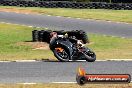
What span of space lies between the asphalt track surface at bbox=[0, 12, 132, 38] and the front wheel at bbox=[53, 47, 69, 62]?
12.0m

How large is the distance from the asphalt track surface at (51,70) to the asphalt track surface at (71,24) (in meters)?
12.5

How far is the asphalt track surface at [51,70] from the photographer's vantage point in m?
12.6

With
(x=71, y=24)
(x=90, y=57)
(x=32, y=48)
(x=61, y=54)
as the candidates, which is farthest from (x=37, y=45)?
Result: (x=71, y=24)

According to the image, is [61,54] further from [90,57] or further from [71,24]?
[71,24]

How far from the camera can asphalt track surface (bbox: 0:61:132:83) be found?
41.3 feet

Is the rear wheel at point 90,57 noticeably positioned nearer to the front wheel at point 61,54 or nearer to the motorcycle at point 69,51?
the motorcycle at point 69,51

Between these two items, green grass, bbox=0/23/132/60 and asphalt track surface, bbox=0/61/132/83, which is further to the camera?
green grass, bbox=0/23/132/60

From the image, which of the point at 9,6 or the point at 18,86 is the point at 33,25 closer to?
the point at 9,6

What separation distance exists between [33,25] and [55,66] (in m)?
17.8

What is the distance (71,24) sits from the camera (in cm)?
3359

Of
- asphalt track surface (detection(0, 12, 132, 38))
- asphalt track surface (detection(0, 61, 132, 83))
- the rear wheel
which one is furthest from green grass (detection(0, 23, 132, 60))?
asphalt track surface (detection(0, 12, 132, 38))

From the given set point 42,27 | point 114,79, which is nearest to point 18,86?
point 114,79

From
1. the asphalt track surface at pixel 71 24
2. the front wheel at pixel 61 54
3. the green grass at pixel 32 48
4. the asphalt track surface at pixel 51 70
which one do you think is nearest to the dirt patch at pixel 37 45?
the green grass at pixel 32 48

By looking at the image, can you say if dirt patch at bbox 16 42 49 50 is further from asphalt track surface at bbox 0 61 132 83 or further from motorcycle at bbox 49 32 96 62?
asphalt track surface at bbox 0 61 132 83
